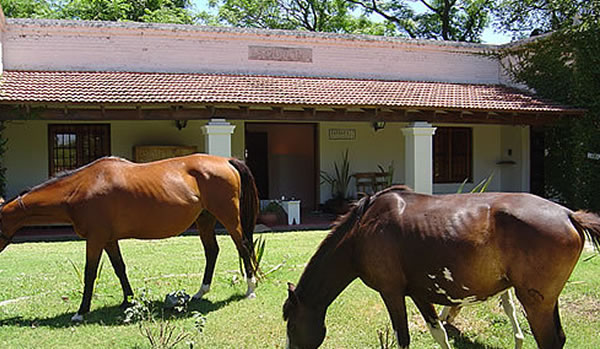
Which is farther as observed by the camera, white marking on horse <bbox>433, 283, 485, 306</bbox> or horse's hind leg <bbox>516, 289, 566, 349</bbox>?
white marking on horse <bbox>433, 283, 485, 306</bbox>

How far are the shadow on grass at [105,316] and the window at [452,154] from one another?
441 inches

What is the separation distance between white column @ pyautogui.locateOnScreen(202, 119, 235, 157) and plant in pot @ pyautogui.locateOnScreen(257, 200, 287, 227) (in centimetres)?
181

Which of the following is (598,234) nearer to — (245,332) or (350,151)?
(245,332)

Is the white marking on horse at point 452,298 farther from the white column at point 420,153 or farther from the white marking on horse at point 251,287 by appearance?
the white column at point 420,153

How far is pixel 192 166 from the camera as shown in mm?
6250

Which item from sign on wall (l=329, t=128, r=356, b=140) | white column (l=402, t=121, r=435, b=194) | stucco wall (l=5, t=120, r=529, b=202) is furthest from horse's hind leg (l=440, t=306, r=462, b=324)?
sign on wall (l=329, t=128, r=356, b=140)

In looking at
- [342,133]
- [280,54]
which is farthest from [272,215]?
[280,54]

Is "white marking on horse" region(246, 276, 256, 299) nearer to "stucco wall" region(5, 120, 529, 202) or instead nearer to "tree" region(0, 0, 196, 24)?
"stucco wall" region(5, 120, 529, 202)

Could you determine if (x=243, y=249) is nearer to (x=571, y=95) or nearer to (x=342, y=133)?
(x=342, y=133)

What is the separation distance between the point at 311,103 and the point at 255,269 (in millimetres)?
6205

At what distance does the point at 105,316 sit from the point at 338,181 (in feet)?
33.2

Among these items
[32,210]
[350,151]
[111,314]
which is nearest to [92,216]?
[32,210]

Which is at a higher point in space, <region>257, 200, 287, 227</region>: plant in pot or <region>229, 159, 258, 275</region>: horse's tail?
<region>229, 159, 258, 275</region>: horse's tail

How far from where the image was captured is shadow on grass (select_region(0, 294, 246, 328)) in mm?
5402
